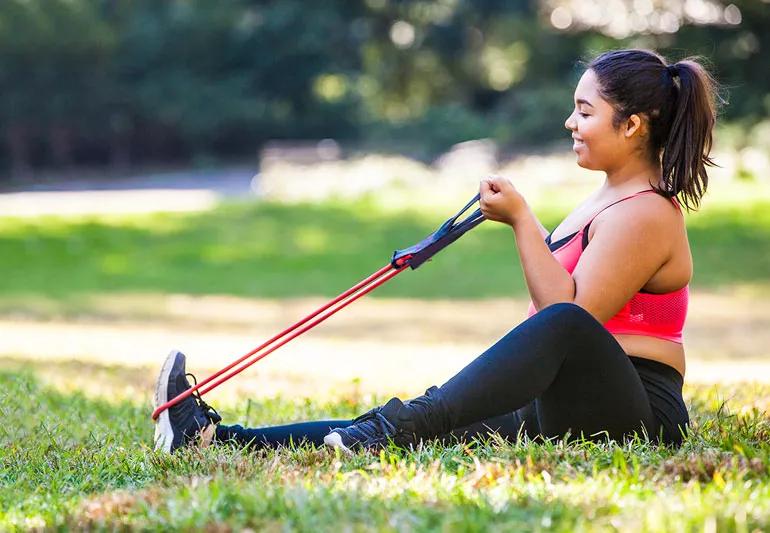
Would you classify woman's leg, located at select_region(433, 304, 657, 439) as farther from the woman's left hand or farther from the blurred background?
the blurred background

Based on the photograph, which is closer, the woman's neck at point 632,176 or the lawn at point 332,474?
the lawn at point 332,474

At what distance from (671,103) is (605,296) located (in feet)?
2.11

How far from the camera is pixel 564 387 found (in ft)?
10.8

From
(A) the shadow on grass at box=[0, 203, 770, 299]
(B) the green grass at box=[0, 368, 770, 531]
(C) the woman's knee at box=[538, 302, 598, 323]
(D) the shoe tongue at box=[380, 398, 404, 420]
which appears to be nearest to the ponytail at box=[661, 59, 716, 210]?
(C) the woman's knee at box=[538, 302, 598, 323]

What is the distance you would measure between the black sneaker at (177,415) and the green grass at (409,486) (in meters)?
0.10

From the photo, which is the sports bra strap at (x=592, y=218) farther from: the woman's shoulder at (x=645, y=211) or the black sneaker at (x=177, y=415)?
the black sneaker at (x=177, y=415)

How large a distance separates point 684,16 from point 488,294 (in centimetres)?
1727

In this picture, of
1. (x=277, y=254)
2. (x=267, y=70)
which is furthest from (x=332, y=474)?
(x=267, y=70)

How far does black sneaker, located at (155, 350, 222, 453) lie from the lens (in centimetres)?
367

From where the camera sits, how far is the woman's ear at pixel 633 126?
11.4ft

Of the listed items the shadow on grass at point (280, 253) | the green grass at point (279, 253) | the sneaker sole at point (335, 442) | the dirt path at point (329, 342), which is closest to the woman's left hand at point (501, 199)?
the sneaker sole at point (335, 442)

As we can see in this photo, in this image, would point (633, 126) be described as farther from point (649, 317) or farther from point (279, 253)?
point (279, 253)

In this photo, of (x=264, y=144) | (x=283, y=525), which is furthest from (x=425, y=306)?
(x=264, y=144)

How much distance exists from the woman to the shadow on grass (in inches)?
384
